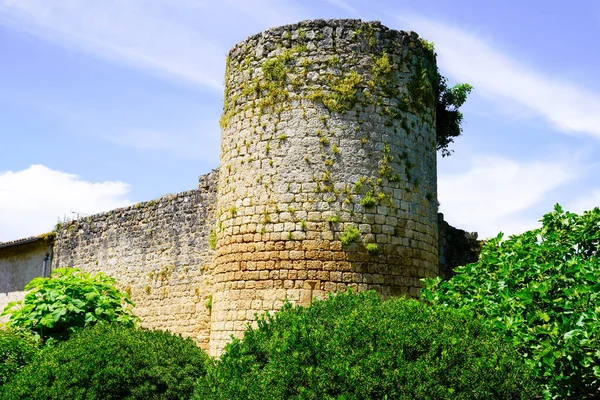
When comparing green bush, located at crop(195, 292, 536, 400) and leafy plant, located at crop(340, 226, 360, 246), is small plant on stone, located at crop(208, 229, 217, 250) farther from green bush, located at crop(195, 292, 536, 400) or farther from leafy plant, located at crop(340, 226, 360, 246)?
green bush, located at crop(195, 292, 536, 400)

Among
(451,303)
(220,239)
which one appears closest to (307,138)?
(220,239)

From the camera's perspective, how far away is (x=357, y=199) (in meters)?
10.6

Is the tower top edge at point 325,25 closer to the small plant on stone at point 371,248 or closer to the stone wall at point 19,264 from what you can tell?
the small plant on stone at point 371,248

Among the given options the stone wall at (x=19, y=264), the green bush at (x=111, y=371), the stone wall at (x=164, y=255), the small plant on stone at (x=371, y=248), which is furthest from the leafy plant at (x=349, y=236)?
the stone wall at (x=19, y=264)

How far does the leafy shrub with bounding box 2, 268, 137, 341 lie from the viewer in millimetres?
12211

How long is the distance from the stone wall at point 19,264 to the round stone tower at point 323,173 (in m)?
9.59

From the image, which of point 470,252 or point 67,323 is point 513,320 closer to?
point 470,252

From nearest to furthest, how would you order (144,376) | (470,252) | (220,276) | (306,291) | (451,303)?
(451,303)
(144,376)
(306,291)
(220,276)
(470,252)

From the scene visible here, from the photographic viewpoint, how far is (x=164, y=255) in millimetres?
15086

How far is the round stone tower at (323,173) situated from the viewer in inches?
414

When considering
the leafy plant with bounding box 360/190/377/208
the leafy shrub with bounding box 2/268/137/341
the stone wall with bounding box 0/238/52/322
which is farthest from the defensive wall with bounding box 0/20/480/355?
the stone wall with bounding box 0/238/52/322

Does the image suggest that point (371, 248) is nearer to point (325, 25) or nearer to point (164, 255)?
point (325, 25)

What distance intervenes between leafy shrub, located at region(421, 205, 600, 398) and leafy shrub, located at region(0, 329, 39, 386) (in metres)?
6.38

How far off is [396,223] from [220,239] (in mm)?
2758
